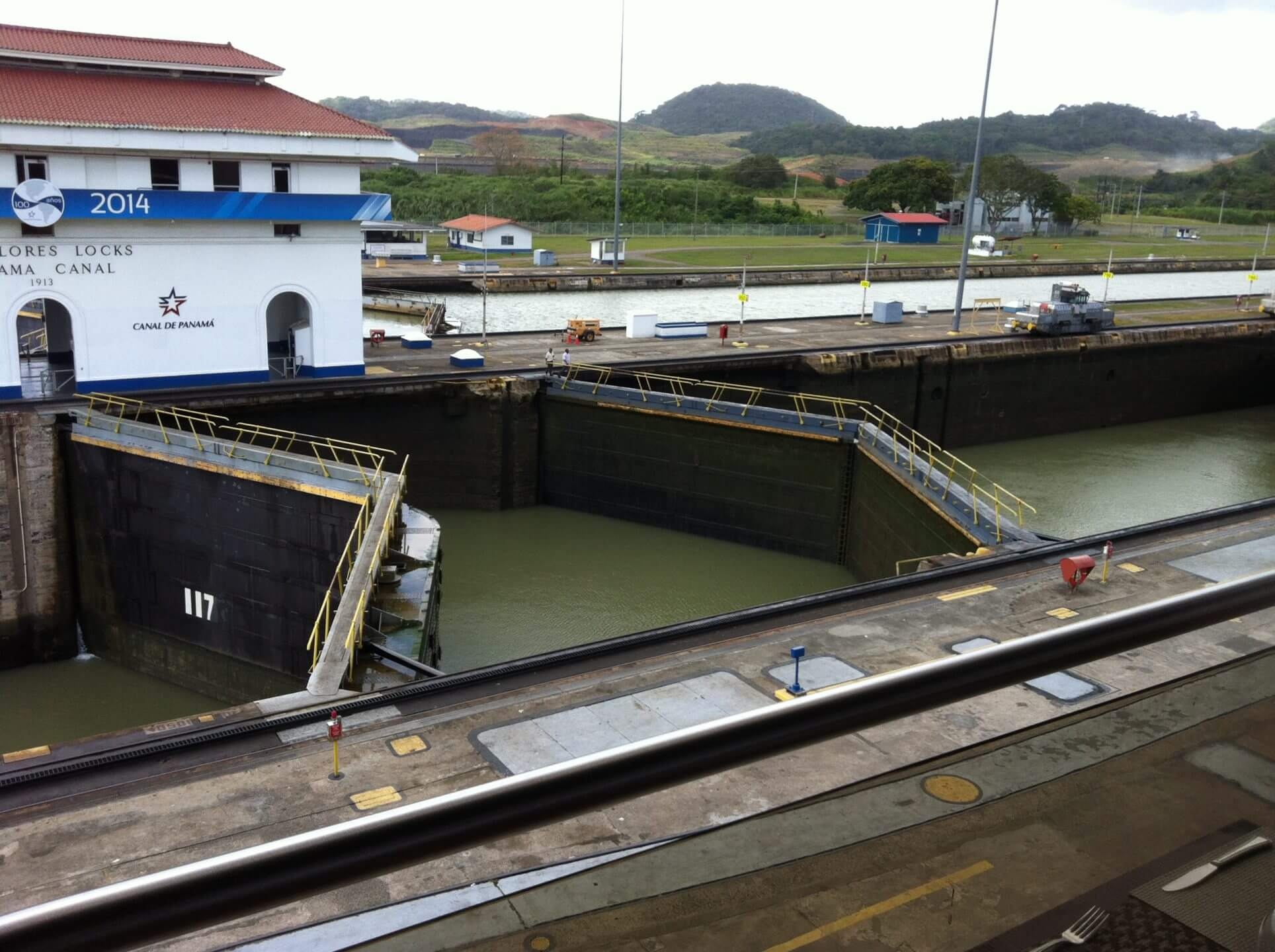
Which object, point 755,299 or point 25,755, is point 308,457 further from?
point 755,299

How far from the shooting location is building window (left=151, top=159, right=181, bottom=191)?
2188cm

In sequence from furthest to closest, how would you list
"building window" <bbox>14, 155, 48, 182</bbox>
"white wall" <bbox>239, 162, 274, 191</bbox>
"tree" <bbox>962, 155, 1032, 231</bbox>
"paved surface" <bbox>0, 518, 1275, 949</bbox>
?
"tree" <bbox>962, 155, 1032, 231</bbox> < "white wall" <bbox>239, 162, 274, 191</bbox> < "building window" <bbox>14, 155, 48, 182</bbox> < "paved surface" <bbox>0, 518, 1275, 949</bbox>

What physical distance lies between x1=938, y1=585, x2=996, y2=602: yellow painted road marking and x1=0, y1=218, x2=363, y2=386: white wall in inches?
584

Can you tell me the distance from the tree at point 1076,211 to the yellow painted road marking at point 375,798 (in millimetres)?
102513

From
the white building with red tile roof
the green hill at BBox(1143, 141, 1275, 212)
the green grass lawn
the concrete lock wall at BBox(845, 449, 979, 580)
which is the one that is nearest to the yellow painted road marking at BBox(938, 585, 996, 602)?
the concrete lock wall at BBox(845, 449, 979, 580)

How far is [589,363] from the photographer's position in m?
28.8

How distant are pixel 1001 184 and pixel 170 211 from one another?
296ft

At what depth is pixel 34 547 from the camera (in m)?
18.3

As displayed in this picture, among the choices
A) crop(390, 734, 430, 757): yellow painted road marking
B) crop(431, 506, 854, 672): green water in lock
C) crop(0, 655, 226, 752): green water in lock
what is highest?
crop(390, 734, 430, 757): yellow painted road marking

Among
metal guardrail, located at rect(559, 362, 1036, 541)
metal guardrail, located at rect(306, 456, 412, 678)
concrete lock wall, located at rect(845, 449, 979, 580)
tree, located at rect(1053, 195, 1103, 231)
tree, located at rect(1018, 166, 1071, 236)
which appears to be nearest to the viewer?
metal guardrail, located at rect(306, 456, 412, 678)

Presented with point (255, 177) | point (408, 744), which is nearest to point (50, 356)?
point (255, 177)

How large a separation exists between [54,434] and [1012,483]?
20.8 meters

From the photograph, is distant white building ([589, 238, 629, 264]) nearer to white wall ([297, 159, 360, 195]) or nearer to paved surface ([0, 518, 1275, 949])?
white wall ([297, 159, 360, 195])

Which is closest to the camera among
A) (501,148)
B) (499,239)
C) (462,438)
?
(462,438)
